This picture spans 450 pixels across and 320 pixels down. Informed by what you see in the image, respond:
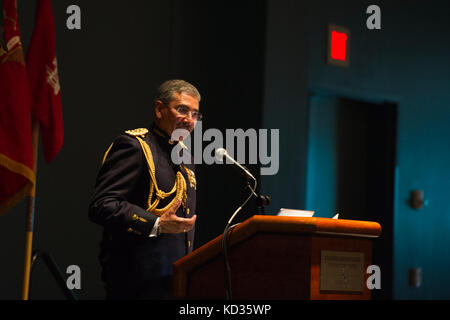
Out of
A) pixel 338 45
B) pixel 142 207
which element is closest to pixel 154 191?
pixel 142 207

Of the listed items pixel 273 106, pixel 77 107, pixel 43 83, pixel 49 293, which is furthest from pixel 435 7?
pixel 49 293

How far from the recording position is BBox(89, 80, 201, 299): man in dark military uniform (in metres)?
1.99

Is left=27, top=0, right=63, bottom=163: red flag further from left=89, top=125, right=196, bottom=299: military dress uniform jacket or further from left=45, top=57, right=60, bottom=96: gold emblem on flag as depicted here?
left=89, top=125, right=196, bottom=299: military dress uniform jacket

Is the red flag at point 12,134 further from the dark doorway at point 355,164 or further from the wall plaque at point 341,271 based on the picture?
the dark doorway at point 355,164

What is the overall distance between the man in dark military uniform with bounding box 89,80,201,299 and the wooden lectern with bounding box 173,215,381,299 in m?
0.35

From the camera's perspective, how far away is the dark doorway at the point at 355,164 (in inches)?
166

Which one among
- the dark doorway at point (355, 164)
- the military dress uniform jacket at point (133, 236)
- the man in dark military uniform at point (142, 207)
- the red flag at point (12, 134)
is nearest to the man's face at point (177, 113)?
the man in dark military uniform at point (142, 207)

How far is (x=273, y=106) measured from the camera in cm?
363

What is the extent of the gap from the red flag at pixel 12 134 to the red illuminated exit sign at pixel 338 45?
2249 millimetres

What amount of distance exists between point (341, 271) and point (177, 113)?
946mm

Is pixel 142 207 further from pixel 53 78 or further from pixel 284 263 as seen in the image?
pixel 53 78

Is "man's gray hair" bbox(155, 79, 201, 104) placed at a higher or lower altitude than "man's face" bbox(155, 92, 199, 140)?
higher

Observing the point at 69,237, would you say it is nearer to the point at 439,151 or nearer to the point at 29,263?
the point at 29,263

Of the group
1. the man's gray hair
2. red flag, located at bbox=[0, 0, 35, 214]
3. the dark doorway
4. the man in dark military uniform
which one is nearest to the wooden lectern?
the man in dark military uniform
